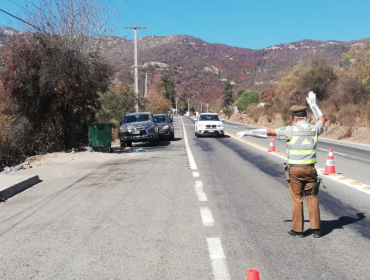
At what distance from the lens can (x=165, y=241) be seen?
555 centimetres

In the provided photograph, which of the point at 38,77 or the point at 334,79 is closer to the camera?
the point at 38,77

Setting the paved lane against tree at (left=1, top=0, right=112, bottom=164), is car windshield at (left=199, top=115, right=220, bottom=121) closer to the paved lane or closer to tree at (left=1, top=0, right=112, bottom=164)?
tree at (left=1, top=0, right=112, bottom=164)

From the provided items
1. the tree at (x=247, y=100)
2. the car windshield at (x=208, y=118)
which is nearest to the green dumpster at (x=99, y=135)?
the car windshield at (x=208, y=118)

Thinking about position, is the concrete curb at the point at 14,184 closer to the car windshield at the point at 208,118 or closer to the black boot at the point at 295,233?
the black boot at the point at 295,233

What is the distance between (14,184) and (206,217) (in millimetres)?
5084

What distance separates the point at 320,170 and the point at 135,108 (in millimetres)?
29659

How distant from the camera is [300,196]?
18.9 ft

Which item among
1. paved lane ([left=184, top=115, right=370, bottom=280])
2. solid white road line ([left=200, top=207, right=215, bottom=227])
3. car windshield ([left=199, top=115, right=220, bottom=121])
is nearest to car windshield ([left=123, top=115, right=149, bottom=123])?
car windshield ([left=199, top=115, right=220, bottom=121])

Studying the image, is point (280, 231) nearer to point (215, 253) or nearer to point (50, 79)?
point (215, 253)

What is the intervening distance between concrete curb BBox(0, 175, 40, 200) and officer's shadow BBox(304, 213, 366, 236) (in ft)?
20.7

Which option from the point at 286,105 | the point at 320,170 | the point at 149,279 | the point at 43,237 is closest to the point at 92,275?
A: the point at 149,279

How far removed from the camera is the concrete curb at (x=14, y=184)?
9.07 metres

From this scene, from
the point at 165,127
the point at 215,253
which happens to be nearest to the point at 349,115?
the point at 165,127

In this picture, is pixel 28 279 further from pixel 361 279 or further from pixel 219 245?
pixel 361 279
